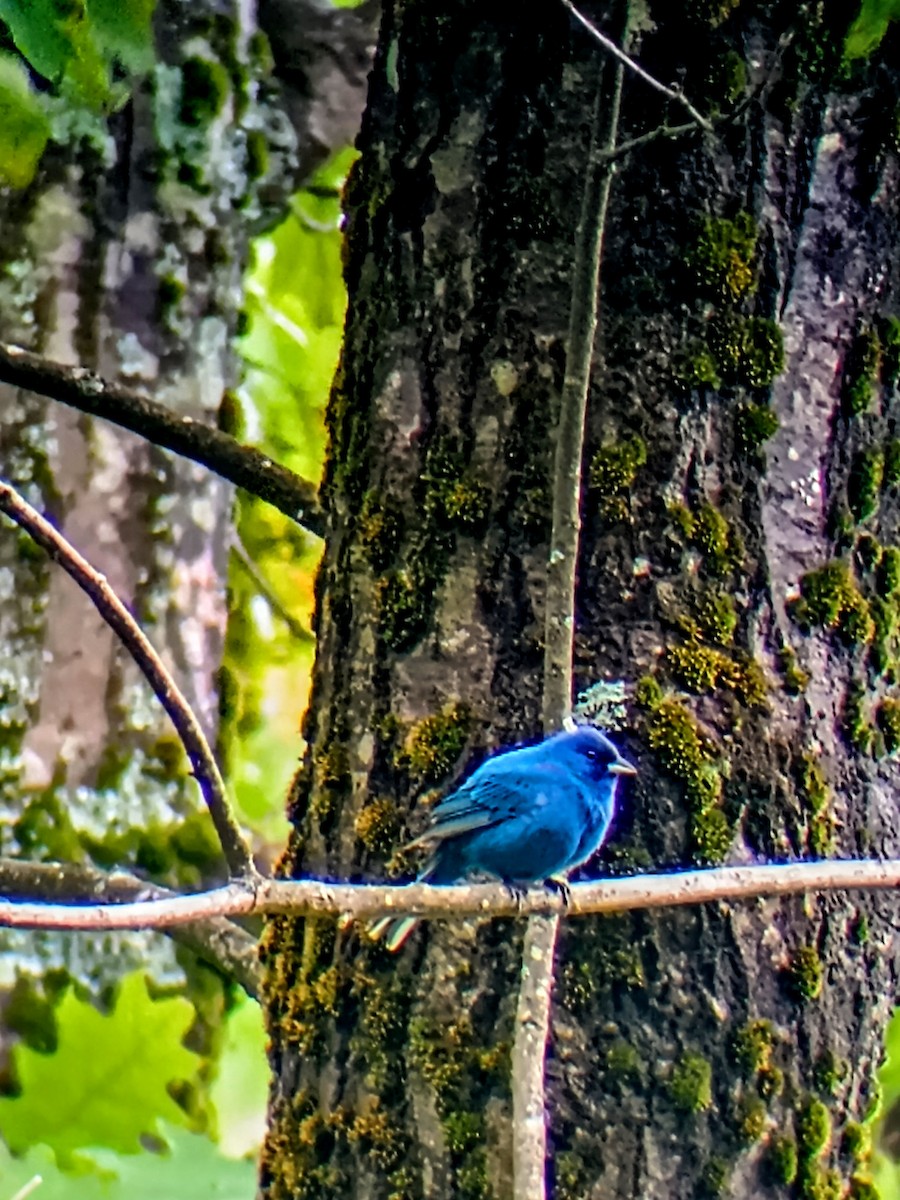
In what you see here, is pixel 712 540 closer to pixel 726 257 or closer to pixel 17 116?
pixel 726 257

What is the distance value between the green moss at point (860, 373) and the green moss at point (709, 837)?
56cm

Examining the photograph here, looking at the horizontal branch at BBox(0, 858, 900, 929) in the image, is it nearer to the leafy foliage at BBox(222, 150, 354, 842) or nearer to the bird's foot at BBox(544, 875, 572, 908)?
the bird's foot at BBox(544, 875, 572, 908)

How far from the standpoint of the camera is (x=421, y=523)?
188 cm

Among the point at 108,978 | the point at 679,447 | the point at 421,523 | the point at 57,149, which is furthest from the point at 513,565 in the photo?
the point at 57,149

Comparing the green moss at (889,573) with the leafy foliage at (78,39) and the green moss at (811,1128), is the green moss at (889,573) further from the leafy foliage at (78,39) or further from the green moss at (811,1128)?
the leafy foliage at (78,39)

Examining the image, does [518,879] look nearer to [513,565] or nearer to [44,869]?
[513,565]

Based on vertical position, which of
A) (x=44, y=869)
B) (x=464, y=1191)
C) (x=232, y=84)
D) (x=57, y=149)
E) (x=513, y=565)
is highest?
(x=232, y=84)

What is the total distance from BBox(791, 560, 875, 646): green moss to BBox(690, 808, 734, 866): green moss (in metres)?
0.28

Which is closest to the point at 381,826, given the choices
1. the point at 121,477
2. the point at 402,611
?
the point at 402,611

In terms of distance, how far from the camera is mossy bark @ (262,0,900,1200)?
1740 mm

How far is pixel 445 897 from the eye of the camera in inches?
53.5

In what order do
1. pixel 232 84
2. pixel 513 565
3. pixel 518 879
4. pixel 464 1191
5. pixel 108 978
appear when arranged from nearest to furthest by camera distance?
pixel 464 1191, pixel 513 565, pixel 518 879, pixel 108 978, pixel 232 84

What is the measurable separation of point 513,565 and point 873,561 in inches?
18.8

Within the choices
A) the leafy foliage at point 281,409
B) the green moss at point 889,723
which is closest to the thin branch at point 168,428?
the green moss at point 889,723
